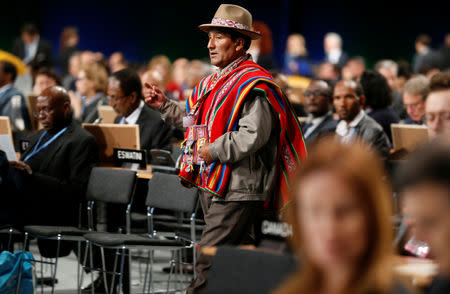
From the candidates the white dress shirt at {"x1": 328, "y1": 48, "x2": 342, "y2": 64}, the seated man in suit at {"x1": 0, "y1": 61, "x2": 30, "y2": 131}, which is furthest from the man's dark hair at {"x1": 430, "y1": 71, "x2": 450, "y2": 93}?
the white dress shirt at {"x1": 328, "y1": 48, "x2": 342, "y2": 64}

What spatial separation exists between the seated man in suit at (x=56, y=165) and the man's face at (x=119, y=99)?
546 mm

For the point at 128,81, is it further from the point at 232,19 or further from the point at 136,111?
the point at 232,19

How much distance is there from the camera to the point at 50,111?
5727mm

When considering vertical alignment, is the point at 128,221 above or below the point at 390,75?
below

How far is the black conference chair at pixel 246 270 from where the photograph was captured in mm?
2131

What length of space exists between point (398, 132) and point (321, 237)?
4.41 m

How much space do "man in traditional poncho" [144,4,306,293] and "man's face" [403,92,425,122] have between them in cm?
275

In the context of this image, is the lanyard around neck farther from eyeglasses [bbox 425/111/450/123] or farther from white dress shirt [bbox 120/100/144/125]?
eyeglasses [bbox 425/111/450/123]

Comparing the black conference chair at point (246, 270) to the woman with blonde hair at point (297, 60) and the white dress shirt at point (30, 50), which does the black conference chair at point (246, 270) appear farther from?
the white dress shirt at point (30, 50)

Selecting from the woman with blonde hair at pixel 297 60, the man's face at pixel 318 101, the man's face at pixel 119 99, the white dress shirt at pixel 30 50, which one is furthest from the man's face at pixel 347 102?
the white dress shirt at pixel 30 50

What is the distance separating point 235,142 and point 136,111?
2704 millimetres

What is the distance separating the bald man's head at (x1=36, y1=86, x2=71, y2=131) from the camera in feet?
18.8

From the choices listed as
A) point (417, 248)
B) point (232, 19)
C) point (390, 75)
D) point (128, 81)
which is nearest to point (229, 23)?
point (232, 19)

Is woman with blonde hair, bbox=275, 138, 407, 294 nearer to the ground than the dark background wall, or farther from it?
nearer to the ground
